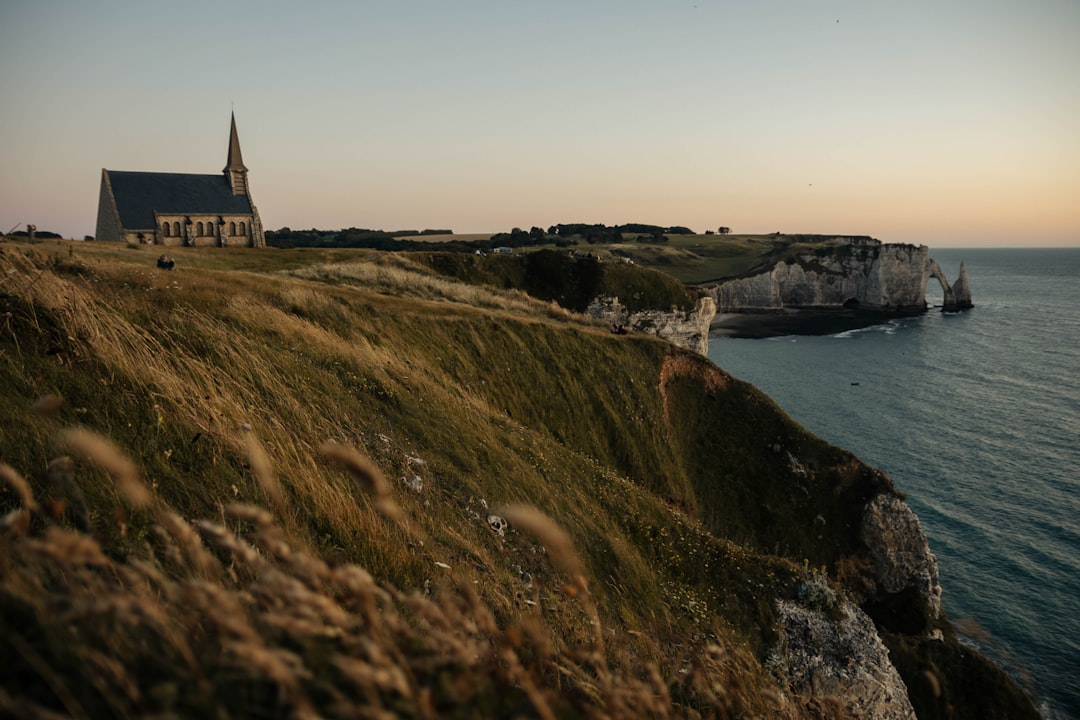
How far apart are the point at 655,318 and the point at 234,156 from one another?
73.8 meters

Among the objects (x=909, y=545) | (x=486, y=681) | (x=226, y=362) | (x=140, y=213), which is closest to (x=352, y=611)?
(x=486, y=681)

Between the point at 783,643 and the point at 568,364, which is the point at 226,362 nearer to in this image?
the point at 783,643

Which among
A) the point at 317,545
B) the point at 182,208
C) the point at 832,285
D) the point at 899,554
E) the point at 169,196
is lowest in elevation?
the point at 899,554

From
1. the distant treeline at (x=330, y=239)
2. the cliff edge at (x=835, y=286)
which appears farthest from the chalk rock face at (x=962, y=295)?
the distant treeline at (x=330, y=239)

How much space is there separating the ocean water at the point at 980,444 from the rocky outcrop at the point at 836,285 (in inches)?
1251

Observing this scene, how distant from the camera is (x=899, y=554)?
32.2 metres

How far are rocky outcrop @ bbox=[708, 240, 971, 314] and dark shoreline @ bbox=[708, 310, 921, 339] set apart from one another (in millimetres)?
5828

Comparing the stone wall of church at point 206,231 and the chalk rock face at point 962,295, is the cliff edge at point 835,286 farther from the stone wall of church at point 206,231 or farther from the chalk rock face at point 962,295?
the stone wall of church at point 206,231

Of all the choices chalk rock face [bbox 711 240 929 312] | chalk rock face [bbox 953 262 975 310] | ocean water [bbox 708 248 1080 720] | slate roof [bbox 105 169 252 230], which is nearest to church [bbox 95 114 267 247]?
slate roof [bbox 105 169 252 230]

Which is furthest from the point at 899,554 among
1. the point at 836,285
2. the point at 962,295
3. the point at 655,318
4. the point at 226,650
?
the point at 962,295

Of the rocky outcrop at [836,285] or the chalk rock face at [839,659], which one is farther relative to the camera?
the rocky outcrop at [836,285]

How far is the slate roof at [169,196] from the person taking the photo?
75438mm

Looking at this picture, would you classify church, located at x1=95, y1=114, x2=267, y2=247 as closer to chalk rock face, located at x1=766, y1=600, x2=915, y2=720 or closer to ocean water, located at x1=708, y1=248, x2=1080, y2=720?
ocean water, located at x1=708, y1=248, x2=1080, y2=720

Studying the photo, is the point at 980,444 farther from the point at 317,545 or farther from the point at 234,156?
the point at 234,156
